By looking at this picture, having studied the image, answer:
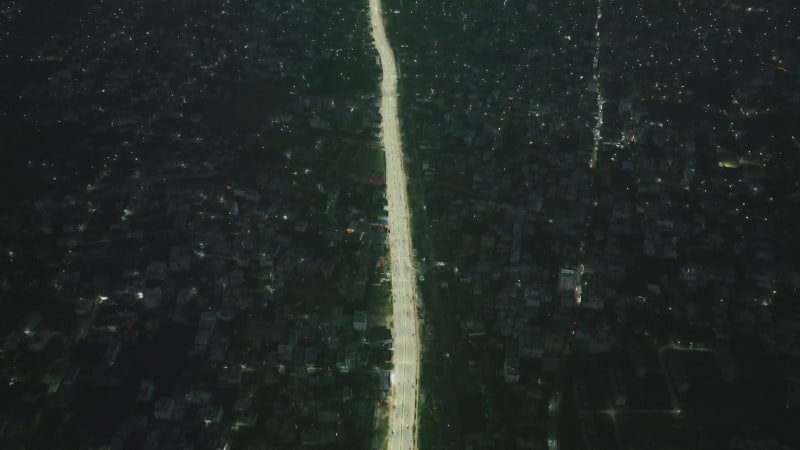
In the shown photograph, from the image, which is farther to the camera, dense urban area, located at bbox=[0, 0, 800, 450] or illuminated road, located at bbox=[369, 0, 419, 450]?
dense urban area, located at bbox=[0, 0, 800, 450]

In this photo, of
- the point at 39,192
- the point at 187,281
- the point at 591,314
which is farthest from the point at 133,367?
the point at 591,314

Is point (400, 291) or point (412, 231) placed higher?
point (412, 231)

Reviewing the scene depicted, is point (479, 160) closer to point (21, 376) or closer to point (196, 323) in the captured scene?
point (196, 323)

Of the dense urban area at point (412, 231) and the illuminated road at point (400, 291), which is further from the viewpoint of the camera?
the dense urban area at point (412, 231)

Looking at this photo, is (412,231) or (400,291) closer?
(400,291)
